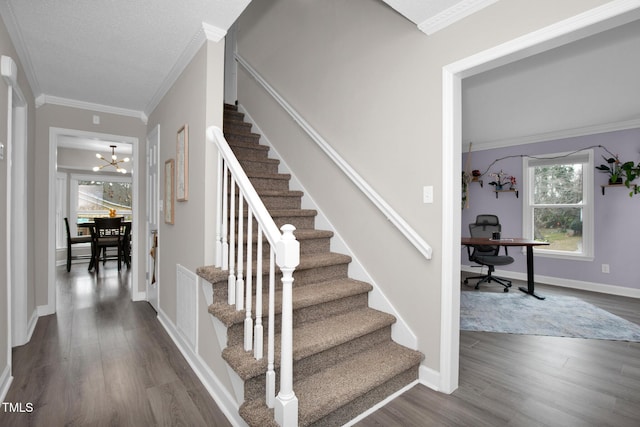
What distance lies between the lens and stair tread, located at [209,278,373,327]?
1.72m

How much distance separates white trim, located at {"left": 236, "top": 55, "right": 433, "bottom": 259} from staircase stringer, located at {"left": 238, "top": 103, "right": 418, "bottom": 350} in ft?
1.64

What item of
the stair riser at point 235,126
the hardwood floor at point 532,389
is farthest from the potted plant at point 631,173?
the stair riser at point 235,126

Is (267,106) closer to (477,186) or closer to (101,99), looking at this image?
(101,99)

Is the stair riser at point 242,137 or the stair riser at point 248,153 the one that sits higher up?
the stair riser at point 242,137

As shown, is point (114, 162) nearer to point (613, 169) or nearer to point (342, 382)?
point (342, 382)

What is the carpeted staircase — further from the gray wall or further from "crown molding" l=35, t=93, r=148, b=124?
"crown molding" l=35, t=93, r=148, b=124

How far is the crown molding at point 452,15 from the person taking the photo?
5.69ft

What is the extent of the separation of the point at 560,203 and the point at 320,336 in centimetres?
488

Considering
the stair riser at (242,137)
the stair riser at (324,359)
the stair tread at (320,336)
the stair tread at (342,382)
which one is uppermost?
the stair riser at (242,137)

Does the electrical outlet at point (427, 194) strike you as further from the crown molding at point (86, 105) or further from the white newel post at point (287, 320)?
the crown molding at point (86, 105)

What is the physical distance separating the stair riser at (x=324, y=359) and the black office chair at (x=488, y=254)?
2.94 metres

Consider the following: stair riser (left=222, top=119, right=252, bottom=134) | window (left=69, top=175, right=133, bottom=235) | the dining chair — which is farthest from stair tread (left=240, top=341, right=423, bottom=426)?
window (left=69, top=175, right=133, bottom=235)

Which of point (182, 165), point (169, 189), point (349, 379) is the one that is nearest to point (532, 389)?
point (349, 379)

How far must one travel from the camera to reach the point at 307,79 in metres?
3.18
